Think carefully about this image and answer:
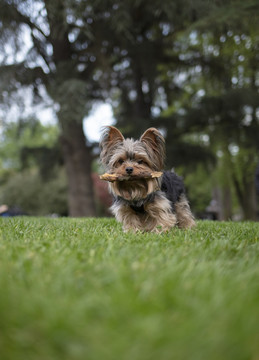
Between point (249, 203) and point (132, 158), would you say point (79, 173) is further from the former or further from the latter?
point (132, 158)

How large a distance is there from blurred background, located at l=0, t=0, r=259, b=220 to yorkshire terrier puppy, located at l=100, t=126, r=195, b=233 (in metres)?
6.83

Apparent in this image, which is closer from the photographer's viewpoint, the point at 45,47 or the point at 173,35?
the point at 45,47

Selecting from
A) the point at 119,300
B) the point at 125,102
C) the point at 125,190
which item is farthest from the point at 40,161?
the point at 119,300

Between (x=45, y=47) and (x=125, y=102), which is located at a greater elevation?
(x=45, y=47)

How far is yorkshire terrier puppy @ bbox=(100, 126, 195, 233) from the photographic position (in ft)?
17.0

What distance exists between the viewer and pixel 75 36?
14125 millimetres

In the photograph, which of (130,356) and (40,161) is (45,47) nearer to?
(40,161)

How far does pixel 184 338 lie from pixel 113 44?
14.0m

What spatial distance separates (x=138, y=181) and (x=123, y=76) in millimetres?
11834

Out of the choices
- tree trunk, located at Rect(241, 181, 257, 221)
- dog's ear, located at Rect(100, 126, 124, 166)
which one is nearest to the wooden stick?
dog's ear, located at Rect(100, 126, 124, 166)

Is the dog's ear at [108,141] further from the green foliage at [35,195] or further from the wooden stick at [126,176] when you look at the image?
the green foliage at [35,195]

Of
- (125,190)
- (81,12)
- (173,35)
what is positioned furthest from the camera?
(173,35)

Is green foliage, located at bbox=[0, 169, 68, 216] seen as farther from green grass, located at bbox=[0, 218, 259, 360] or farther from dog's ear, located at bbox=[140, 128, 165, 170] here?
green grass, located at bbox=[0, 218, 259, 360]

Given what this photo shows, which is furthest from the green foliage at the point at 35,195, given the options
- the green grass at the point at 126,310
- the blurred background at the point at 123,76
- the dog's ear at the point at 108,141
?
the green grass at the point at 126,310
